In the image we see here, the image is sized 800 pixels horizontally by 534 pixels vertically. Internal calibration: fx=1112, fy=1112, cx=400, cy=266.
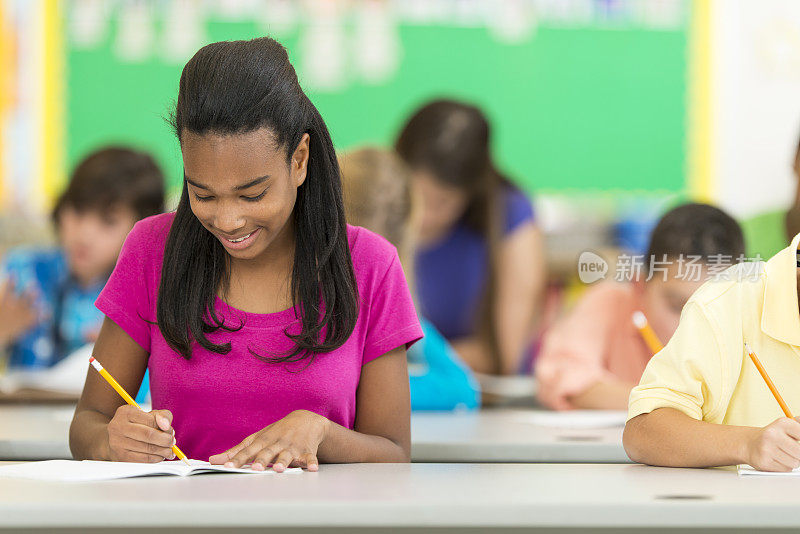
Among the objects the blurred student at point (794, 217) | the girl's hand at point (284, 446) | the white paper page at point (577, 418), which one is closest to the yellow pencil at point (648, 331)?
the white paper page at point (577, 418)

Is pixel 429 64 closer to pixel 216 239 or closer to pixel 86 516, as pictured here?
pixel 216 239

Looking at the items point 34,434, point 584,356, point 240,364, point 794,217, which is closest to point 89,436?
point 240,364

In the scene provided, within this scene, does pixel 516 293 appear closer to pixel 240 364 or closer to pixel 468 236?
pixel 468 236

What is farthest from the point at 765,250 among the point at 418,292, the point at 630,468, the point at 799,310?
the point at 418,292

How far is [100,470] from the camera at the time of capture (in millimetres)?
1132

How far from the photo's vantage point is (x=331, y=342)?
4.49ft

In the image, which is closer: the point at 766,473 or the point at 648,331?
the point at 766,473

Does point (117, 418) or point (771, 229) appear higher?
point (771, 229)

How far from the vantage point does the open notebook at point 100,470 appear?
3.59ft

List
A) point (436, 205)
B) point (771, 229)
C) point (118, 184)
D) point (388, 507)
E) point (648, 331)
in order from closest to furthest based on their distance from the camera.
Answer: point (388, 507) < point (771, 229) < point (648, 331) < point (118, 184) < point (436, 205)

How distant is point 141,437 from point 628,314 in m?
1.35

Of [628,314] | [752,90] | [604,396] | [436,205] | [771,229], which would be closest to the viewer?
[771,229]

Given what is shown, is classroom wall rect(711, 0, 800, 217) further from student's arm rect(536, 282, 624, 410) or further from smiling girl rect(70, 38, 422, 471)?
smiling girl rect(70, 38, 422, 471)

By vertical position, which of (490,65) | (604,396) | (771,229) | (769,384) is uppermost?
(490,65)
